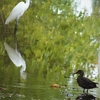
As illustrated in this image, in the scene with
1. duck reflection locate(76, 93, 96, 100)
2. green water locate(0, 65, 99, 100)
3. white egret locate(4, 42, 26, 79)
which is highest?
white egret locate(4, 42, 26, 79)

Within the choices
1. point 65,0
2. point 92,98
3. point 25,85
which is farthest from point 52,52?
point 92,98

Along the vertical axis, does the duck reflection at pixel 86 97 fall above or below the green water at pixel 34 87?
below

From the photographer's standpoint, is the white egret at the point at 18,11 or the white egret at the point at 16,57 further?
the white egret at the point at 18,11

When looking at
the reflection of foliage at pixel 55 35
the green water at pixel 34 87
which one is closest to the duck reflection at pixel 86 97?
the green water at pixel 34 87

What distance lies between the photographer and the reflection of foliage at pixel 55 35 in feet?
18.7

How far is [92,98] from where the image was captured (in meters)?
3.29

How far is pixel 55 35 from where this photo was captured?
20.5 ft

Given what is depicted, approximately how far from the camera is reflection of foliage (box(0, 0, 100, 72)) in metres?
5.71

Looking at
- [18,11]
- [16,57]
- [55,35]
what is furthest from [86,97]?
[18,11]

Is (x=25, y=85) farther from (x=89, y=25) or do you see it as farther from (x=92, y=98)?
(x=89, y=25)

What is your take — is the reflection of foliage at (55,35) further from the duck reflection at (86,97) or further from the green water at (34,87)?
the duck reflection at (86,97)

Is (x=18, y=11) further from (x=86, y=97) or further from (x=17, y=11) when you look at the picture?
(x=86, y=97)

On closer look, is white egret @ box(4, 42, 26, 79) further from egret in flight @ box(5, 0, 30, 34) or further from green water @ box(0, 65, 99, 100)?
egret in flight @ box(5, 0, 30, 34)

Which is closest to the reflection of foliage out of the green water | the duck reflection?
the green water
